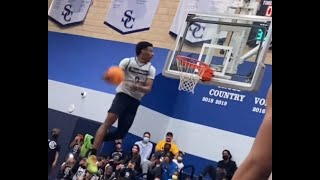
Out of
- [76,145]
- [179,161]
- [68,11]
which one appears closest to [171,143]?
[179,161]

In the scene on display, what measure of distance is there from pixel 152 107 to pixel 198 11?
0.70 meters

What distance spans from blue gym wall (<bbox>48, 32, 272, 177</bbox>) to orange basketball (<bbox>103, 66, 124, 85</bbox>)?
40mm

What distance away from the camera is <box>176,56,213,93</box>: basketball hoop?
304 centimetres

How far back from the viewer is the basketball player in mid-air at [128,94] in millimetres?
3635

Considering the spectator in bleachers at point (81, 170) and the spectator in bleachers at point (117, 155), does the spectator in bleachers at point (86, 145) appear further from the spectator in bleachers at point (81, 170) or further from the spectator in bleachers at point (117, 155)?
the spectator in bleachers at point (117, 155)

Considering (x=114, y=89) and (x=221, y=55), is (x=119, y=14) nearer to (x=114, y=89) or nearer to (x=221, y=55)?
(x=114, y=89)

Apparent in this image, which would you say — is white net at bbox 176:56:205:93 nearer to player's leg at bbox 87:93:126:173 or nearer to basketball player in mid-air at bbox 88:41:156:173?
basketball player in mid-air at bbox 88:41:156:173

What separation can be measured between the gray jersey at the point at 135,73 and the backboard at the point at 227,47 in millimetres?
366

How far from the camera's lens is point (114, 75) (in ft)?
12.4

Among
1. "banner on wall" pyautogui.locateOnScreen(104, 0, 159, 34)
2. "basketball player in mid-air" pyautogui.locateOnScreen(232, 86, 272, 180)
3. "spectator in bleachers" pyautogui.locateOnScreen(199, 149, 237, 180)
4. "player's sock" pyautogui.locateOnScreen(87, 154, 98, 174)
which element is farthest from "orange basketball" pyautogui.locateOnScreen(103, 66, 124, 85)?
"basketball player in mid-air" pyautogui.locateOnScreen(232, 86, 272, 180)
